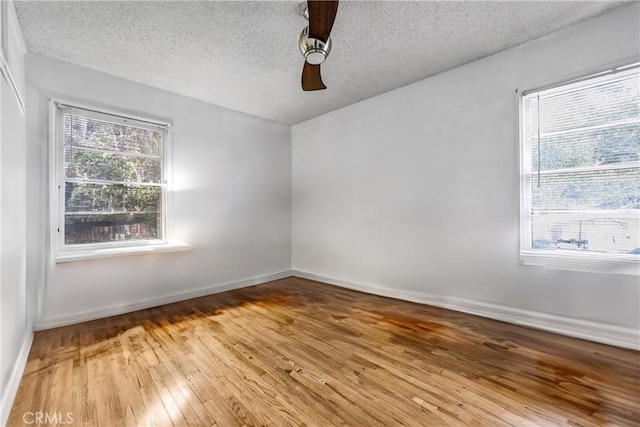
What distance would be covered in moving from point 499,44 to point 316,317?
3.07 metres

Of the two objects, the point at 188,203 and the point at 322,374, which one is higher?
the point at 188,203

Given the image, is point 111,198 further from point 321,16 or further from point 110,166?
point 321,16

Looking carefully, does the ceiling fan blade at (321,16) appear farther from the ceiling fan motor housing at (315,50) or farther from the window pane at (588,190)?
the window pane at (588,190)

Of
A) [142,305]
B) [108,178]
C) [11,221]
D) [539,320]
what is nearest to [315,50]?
[11,221]

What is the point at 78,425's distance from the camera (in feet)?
4.47

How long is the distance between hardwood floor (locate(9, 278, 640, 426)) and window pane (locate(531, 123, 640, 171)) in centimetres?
144

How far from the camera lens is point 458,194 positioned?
2.94 m

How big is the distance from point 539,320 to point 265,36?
3.39 metres

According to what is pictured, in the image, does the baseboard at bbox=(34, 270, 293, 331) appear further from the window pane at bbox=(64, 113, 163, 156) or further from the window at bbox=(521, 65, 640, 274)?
the window at bbox=(521, 65, 640, 274)

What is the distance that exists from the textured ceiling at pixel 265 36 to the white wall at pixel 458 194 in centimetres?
23

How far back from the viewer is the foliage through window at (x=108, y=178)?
273 cm

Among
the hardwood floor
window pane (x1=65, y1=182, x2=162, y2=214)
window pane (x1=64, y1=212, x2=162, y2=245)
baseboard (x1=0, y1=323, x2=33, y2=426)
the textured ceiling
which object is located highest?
the textured ceiling

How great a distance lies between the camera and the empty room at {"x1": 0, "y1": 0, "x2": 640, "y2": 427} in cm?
163

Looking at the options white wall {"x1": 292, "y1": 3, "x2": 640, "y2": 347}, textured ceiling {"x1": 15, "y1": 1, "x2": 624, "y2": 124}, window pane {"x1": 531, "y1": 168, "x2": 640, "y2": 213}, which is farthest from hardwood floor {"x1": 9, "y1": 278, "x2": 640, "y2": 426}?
textured ceiling {"x1": 15, "y1": 1, "x2": 624, "y2": 124}
